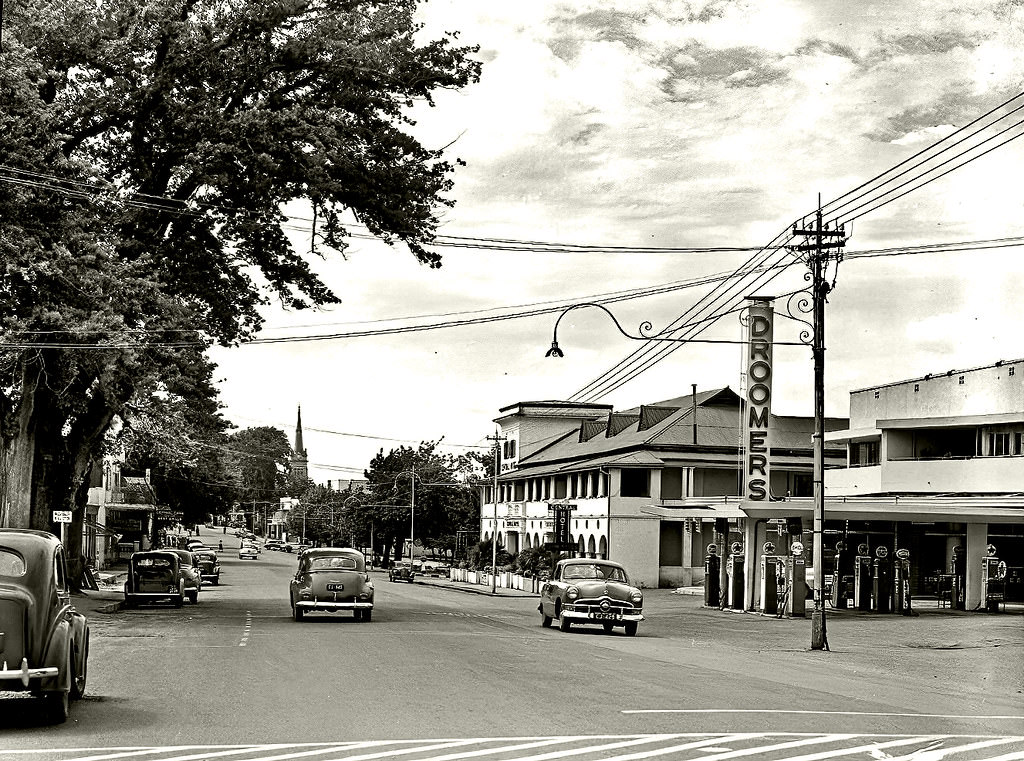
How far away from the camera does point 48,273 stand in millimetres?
27750

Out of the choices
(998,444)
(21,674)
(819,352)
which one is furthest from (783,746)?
(998,444)

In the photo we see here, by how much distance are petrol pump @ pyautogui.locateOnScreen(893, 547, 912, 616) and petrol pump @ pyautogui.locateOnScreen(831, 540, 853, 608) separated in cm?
205

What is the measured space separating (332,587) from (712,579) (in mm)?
18193

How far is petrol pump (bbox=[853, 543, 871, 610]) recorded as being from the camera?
139 ft

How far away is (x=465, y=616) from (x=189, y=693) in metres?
23.9

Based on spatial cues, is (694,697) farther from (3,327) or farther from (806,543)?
(806,543)

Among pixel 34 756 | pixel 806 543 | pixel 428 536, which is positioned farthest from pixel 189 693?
pixel 428 536

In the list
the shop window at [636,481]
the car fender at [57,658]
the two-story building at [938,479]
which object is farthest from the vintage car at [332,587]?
the shop window at [636,481]

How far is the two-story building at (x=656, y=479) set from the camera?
6988 centimetres

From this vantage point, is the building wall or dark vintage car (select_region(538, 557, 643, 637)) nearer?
dark vintage car (select_region(538, 557, 643, 637))

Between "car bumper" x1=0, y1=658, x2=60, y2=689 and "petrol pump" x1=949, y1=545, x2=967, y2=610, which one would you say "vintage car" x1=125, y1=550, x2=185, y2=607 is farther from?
"car bumper" x1=0, y1=658, x2=60, y2=689

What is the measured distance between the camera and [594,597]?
102 feet

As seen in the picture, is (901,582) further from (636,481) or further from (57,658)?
(57,658)

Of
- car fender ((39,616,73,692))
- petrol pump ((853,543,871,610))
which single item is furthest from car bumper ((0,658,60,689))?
petrol pump ((853,543,871,610))
